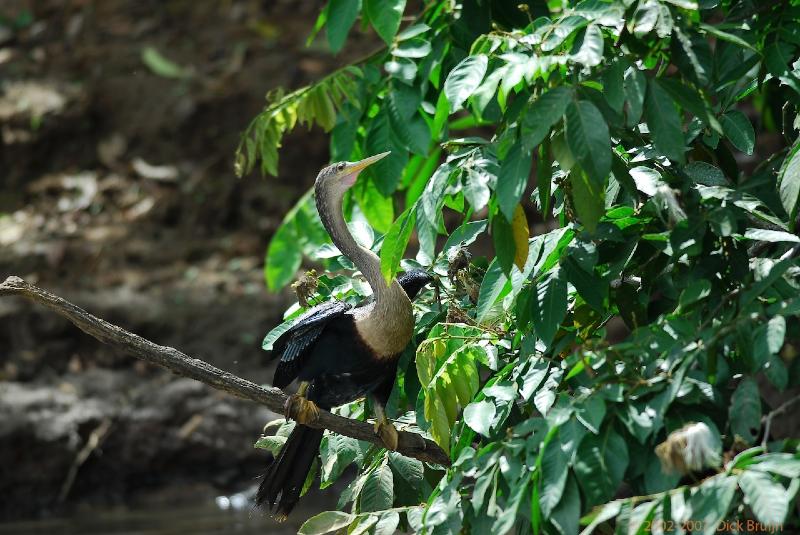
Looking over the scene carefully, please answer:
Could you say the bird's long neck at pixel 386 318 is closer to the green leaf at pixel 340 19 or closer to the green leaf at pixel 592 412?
the green leaf at pixel 340 19

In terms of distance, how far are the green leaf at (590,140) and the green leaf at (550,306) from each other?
51 cm

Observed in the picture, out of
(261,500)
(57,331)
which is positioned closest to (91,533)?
(57,331)

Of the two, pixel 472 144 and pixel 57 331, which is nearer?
pixel 472 144

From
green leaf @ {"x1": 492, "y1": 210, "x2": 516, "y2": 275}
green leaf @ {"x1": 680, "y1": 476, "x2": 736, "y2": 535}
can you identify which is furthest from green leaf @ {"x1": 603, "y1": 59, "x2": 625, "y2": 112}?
green leaf @ {"x1": 680, "y1": 476, "x2": 736, "y2": 535}

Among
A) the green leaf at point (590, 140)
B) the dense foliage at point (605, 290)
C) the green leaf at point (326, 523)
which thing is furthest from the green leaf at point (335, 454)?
the green leaf at point (590, 140)

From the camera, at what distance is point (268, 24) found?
10.3 metres

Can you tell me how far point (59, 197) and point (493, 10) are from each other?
620 cm

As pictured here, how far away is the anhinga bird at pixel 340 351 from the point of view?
133 inches

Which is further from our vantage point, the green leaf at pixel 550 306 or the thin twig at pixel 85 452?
the thin twig at pixel 85 452

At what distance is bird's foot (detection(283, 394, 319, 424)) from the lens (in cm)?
Answer: 322

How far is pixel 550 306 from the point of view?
2.71m

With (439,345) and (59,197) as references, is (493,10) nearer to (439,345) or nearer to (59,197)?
(439,345)

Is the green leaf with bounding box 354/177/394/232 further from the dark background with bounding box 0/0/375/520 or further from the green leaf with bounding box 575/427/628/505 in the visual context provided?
the dark background with bounding box 0/0/375/520

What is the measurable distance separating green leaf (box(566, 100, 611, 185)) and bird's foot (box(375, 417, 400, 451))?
1.32 meters
